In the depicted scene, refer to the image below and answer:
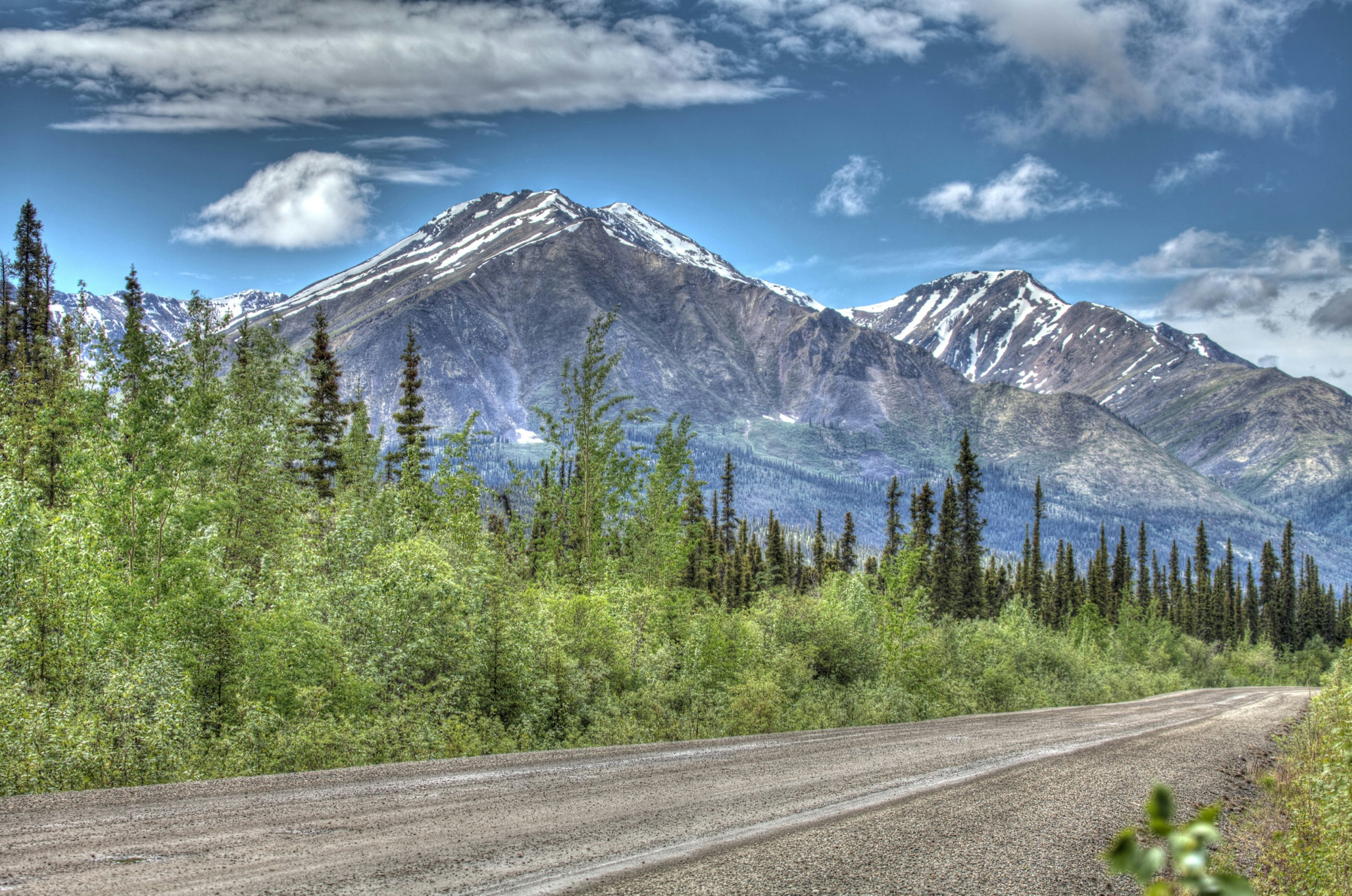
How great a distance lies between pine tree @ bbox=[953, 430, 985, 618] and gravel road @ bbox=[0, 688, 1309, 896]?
5654cm

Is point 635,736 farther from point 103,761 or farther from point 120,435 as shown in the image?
point 120,435

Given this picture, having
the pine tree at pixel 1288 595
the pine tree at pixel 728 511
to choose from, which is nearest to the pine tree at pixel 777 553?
the pine tree at pixel 728 511

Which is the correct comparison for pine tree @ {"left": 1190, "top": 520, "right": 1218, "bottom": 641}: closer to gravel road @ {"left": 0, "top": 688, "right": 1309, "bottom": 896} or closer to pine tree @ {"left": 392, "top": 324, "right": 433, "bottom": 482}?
pine tree @ {"left": 392, "top": 324, "right": 433, "bottom": 482}

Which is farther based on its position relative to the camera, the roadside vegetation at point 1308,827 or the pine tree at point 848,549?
the pine tree at point 848,549

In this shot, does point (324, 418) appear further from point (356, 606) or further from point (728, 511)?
point (728, 511)

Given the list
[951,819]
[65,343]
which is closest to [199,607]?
[951,819]

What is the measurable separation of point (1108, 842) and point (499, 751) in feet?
28.8

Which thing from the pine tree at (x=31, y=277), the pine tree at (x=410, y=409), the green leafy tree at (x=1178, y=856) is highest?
the pine tree at (x=31, y=277)

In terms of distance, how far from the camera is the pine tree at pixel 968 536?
67.6 m

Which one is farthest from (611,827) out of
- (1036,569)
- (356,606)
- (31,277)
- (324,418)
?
(1036,569)

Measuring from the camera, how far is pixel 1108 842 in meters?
9.26

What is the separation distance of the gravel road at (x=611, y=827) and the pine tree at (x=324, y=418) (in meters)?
29.9

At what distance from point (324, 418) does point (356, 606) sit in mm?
27872

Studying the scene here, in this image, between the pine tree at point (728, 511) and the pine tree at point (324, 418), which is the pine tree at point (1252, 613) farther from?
the pine tree at point (324, 418)
